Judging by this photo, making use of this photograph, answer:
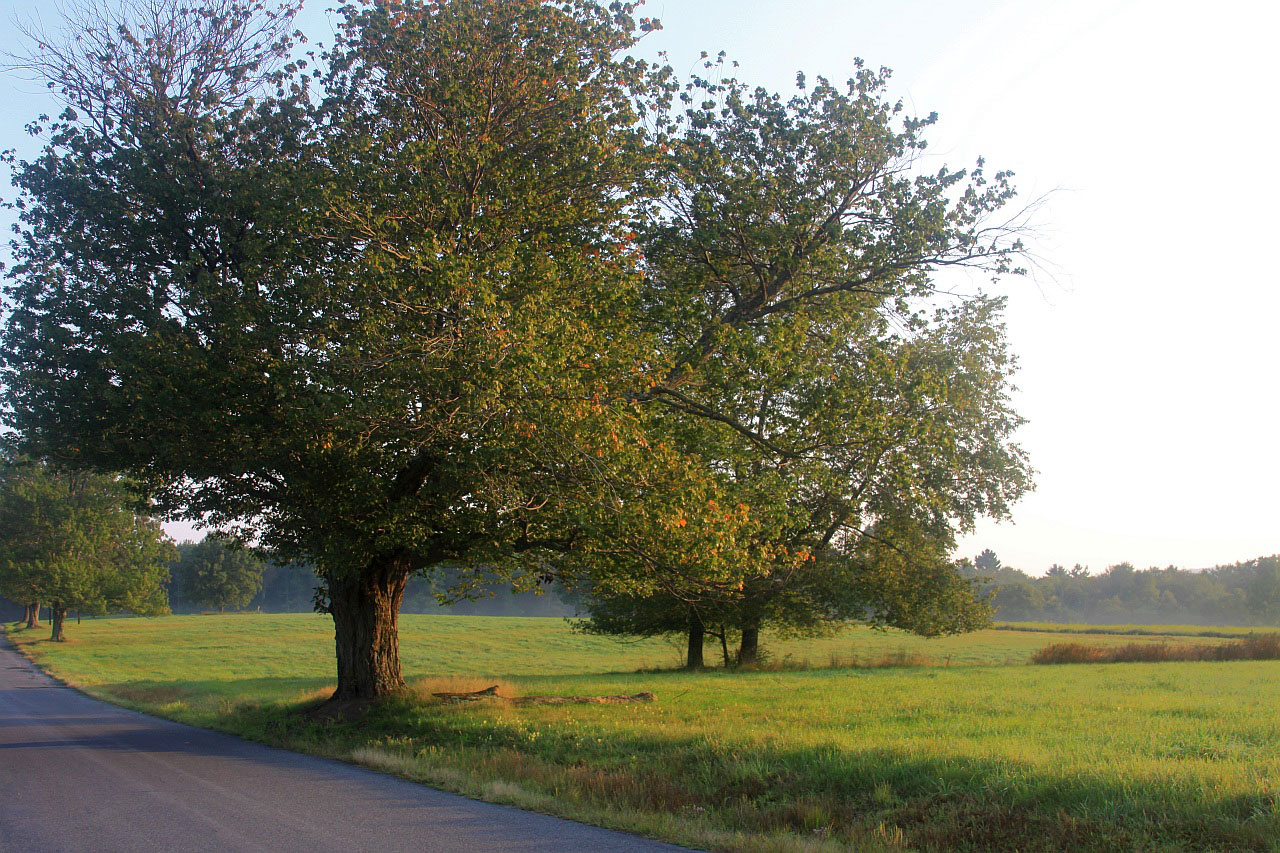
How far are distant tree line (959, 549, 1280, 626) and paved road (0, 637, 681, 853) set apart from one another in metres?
122

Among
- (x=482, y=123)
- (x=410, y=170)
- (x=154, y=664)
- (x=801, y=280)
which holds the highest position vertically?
(x=482, y=123)

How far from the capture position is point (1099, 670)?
26938 millimetres

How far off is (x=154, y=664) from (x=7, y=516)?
815 inches

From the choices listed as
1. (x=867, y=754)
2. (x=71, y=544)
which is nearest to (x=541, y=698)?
(x=867, y=754)

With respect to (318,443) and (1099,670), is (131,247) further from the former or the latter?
(1099,670)

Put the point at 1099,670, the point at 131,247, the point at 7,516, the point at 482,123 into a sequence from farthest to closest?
the point at 7,516, the point at 1099,670, the point at 131,247, the point at 482,123

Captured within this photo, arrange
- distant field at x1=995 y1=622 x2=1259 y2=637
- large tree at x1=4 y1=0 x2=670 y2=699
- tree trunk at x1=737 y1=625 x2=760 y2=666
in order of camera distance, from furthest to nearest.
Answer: distant field at x1=995 y1=622 x2=1259 y2=637 < tree trunk at x1=737 y1=625 x2=760 y2=666 < large tree at x1=4 y1=0 x2=670 y2=699

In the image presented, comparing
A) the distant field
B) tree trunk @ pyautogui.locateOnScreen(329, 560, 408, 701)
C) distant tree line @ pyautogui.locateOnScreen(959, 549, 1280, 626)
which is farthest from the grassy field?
distant tree line @ pyautogui.locateOnScreen(959, 549, 1280, 626)

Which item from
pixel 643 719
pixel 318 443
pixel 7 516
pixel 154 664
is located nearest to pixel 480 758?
pixel 643 719

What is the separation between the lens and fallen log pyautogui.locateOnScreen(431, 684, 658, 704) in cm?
1745

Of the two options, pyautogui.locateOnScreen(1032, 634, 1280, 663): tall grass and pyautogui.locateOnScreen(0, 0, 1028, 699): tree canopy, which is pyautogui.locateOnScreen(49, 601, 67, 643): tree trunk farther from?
pyautogui.locateOnScreen(1032, 634, 1280, 663): tall grass

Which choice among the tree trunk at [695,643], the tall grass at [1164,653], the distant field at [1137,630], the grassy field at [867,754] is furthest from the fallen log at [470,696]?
the distant field at [1137,630]

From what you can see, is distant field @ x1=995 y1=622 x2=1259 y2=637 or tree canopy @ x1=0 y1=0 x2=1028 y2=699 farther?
distant field @ x1=995 y1=622 x2=1259 y2=637

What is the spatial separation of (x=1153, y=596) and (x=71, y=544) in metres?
156
